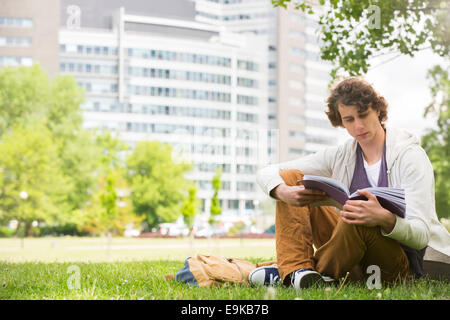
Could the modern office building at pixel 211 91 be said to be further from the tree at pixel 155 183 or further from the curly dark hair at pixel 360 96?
the curly dark hair at pixel 360 96

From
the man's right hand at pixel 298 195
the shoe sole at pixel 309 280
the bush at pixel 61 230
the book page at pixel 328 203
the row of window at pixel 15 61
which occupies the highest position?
the row of window at pixel 15 61

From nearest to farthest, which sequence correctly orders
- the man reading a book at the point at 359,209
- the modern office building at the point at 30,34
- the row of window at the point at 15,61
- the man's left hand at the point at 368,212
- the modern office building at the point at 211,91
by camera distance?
1. the man's left hand at the point at 368,212
2. the man reading a book at the point at 359,209
3. the modern office building at the point at 30,34
4. the row of window at the point at 15,61
5. the modern office building at the point at 211,91

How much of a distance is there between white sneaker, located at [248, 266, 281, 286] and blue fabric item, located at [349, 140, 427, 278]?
20.8 inches

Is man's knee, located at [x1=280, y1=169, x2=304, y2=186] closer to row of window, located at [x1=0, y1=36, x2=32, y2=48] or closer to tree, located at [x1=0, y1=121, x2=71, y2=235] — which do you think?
tree, located at [x1=0, y1=121, x2=71, y2=235]

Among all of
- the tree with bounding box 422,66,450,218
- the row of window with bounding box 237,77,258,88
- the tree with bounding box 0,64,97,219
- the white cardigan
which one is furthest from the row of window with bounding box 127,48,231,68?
the white cardigan

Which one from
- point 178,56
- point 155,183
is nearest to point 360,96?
point 155,183

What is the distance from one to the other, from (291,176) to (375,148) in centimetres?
41

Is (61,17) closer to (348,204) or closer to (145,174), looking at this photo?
(145,174)

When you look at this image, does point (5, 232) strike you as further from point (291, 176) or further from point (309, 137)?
point (309, 137)

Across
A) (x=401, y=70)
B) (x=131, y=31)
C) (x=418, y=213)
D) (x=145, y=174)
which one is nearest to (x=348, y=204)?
(x=418, y=213)

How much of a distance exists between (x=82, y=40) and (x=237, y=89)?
12.3 metres

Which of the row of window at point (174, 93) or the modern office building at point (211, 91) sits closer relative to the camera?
the modern office building at point (211, 91)

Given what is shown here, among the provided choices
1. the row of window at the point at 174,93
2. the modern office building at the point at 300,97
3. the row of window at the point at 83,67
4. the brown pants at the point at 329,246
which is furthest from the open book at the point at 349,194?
the row of window at the point at 174,93

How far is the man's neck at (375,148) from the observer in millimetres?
2498
